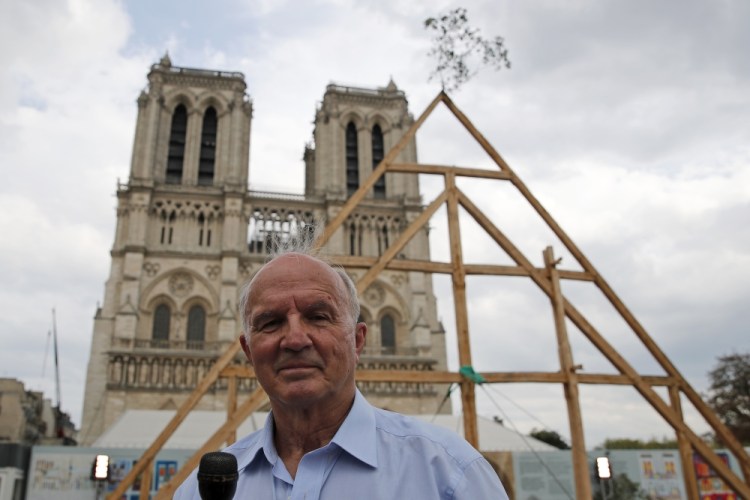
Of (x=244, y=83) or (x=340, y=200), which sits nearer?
(x=340, y=200)

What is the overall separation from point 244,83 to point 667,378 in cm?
3297

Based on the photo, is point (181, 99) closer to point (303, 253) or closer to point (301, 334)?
point (303, 253)

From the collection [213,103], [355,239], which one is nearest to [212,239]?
[355,239]

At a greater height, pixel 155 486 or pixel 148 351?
pixel 148 351

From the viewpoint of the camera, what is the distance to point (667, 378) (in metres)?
8.21

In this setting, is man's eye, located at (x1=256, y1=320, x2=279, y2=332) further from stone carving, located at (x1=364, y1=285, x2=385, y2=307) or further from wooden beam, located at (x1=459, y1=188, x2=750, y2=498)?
stone carving, located at (x1=364, y1=285, x2=385, y2=307)

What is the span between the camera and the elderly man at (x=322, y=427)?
A: 1.43 metres

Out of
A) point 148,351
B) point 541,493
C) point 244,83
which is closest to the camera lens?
point 541,493

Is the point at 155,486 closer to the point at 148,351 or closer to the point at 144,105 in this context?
the point at 148,351

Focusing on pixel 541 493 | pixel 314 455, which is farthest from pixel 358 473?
pixel 541 493

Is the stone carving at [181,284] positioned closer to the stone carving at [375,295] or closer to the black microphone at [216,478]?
the stone carving at [375,295]

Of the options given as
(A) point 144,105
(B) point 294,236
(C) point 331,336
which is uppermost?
(A) point 144,105

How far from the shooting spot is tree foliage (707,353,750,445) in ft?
84.6

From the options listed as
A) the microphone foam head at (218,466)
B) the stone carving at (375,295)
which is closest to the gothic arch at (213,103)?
the stone carving at (375,295)
